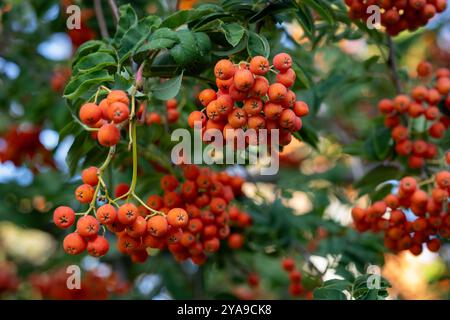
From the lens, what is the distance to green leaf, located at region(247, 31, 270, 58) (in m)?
2.23

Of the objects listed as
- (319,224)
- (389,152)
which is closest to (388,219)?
(389,152)

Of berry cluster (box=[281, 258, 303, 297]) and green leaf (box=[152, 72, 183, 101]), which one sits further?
berry cluster (box=[281, 258, 303, 297])

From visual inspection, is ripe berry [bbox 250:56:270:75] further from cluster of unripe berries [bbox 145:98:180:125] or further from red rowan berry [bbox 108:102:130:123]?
cluster of unripe berries [bbox 145:98:180:125]

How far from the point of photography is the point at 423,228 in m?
2.77

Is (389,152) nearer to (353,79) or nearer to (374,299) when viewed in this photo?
(353,79)

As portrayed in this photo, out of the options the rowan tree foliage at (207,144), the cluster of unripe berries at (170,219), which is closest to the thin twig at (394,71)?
the rowan tree foliage at (207,144)

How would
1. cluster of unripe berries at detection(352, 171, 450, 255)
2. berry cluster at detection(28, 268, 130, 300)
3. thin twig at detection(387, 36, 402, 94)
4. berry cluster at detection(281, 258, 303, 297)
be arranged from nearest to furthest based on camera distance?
cluster of unripe berries at detection(352, 171, 450, 255)
thin twig at detection(387, 36, 402, 94)
berry cluster at detection(281, 258, 303, 297)
berry cluster at detection(28, 268, 130, 300)

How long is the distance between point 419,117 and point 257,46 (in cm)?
126

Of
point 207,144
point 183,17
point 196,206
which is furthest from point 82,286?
point 183,17

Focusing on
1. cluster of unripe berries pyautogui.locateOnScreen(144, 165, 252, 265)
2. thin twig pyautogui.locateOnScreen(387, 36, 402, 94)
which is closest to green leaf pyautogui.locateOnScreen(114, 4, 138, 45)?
cluster of unripe berries pyautogui.locateOnScreen(144, 165, 252, 265)

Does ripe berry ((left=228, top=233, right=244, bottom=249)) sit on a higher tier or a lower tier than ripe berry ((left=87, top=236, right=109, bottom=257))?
lower

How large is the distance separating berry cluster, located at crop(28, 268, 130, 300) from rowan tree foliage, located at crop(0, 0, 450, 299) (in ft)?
0.08

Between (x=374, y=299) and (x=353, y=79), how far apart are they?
1563 mm

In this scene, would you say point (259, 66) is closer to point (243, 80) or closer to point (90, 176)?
point (243, 80)
